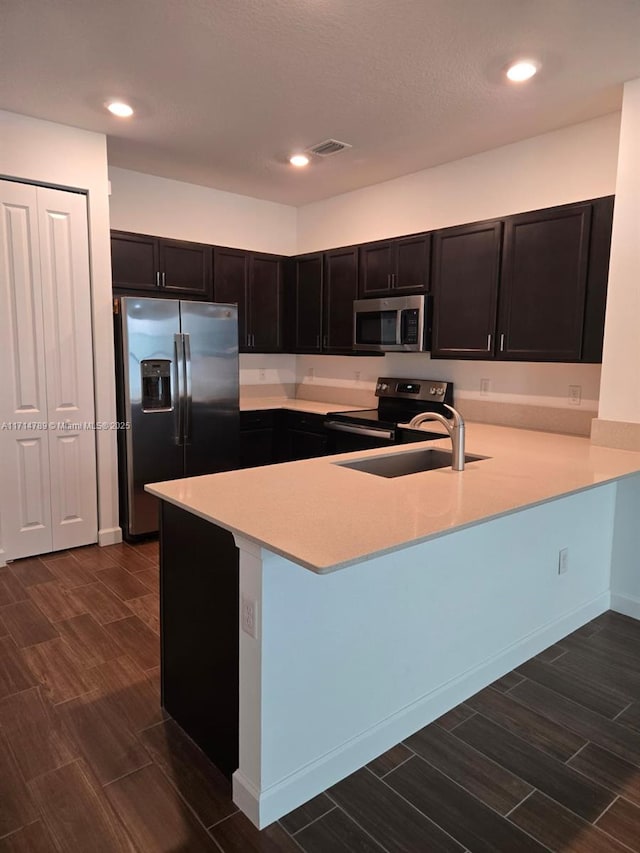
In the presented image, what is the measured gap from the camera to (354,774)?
1.83 metres

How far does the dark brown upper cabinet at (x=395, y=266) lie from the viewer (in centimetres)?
388

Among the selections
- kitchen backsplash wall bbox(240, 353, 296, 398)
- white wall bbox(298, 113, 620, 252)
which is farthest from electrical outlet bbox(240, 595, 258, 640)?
kitchen backsplash wall bbox(240, 353, 296, 398)

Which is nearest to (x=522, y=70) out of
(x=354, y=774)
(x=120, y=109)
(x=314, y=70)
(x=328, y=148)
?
(x=314, y=70)

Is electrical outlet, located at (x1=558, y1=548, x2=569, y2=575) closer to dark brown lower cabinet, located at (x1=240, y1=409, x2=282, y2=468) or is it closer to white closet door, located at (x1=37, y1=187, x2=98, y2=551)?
dark brown lower cabinet, located at (x1=240, y1=409, x2=282, y2=468)

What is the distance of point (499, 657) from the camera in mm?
2369

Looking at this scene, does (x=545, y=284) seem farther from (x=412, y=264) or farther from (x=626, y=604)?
(x=626, y=604)

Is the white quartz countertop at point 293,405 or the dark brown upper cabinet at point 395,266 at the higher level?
the dark brown upper cabinet at point 395,266

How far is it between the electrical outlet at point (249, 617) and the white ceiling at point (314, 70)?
2.19m

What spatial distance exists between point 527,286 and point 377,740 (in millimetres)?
2512

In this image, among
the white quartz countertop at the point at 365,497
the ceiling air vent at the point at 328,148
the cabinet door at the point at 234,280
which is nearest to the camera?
the white quartz countertop at the point at 365,497

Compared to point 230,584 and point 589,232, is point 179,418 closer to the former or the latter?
point 230,584

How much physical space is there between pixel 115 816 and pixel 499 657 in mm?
1535

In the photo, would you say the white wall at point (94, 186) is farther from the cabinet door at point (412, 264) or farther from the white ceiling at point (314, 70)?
the cabinet door at point (412, 264)

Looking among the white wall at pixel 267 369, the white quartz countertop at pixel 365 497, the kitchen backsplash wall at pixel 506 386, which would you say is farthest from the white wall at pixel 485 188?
the white quartz countertop at pixel 365 497
